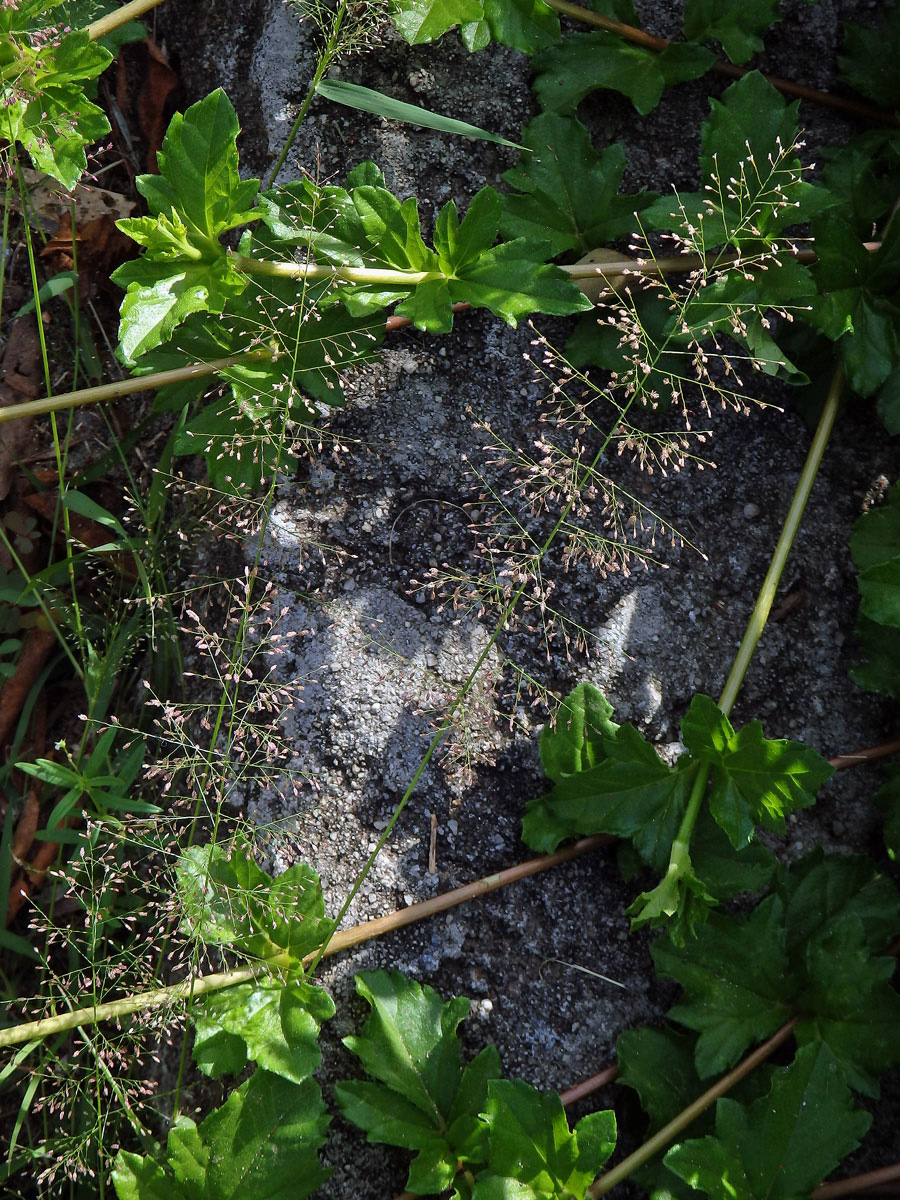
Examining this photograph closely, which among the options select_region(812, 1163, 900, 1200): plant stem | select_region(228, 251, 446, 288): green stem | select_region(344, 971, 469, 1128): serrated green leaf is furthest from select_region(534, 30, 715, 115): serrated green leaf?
select_region(812, 1163, 900, 1200): plant stem

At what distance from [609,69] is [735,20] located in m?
0.32

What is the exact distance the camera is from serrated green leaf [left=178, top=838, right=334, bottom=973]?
2.22 m

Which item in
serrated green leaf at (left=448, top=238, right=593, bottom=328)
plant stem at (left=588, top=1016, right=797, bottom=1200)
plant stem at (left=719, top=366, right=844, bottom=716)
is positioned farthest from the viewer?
plant stem at (left=719, top=366, right=844, bottom=716)

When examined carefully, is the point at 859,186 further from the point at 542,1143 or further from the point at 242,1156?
the point at 242,1156

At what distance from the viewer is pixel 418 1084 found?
220 cm

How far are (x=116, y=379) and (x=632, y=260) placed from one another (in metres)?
1.47

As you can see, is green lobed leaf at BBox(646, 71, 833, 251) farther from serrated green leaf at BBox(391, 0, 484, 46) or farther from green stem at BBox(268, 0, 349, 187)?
green stem at BBox(268, 0, 349, 187)

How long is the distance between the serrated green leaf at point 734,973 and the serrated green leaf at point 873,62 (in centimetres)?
206

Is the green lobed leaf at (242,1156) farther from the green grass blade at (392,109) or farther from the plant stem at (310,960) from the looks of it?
the green grass blade at (392,109)

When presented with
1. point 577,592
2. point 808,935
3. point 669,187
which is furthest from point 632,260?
point 808,935

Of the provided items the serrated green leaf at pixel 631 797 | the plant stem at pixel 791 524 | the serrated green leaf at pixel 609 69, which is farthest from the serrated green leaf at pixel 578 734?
the serrated green leaf at pixel 609 69

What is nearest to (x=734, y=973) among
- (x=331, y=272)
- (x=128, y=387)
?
(x=331, y=272)

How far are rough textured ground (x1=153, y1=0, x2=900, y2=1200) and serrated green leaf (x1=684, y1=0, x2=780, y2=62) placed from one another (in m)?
0.20

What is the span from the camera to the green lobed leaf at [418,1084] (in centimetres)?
214
